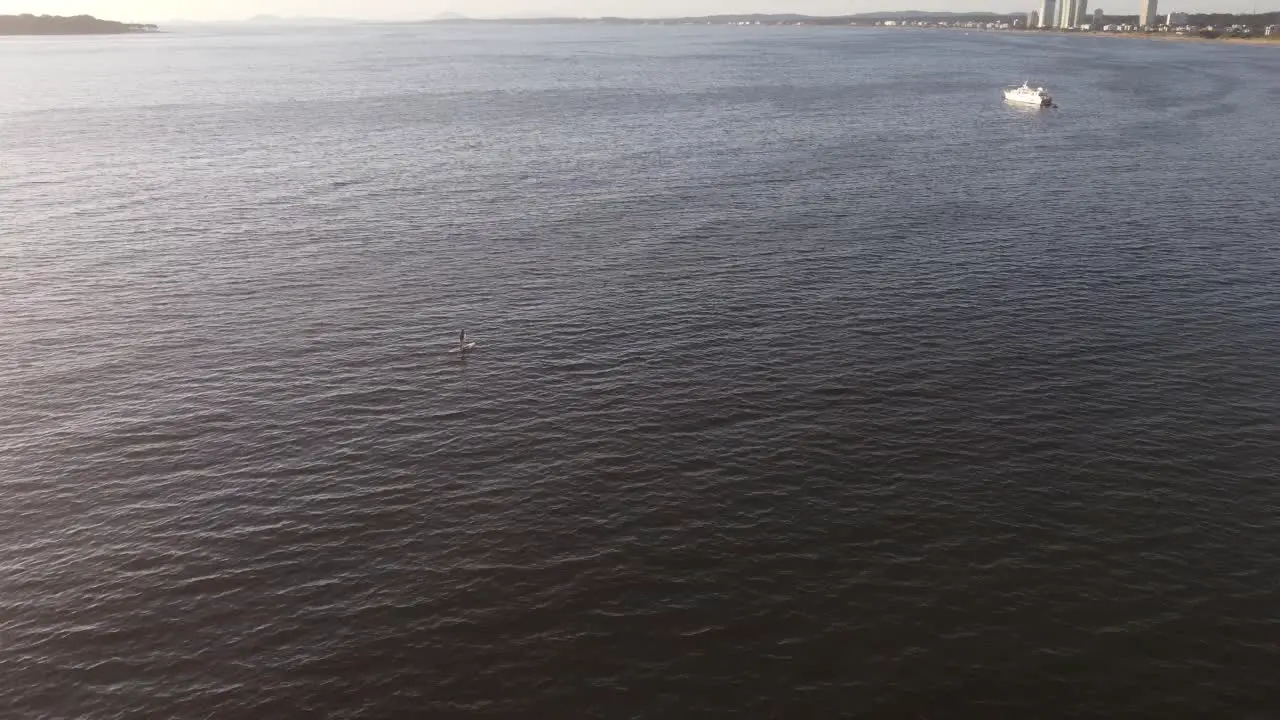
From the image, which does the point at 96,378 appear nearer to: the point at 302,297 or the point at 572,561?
the point at 302,297

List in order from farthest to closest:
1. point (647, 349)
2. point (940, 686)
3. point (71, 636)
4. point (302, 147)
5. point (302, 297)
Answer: point (302, 147), point (302, 297), point (647, 349), point (71, 636), point (940, 686)

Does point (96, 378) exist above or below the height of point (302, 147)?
below

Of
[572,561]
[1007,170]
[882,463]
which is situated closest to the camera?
[572,561]

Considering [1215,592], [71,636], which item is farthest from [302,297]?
[1215,592]

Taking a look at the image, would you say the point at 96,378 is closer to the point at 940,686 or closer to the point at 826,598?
the point at 826,598

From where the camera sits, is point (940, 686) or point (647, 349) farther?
point (647, 349)

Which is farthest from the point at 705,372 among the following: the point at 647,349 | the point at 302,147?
the point at 302,147
